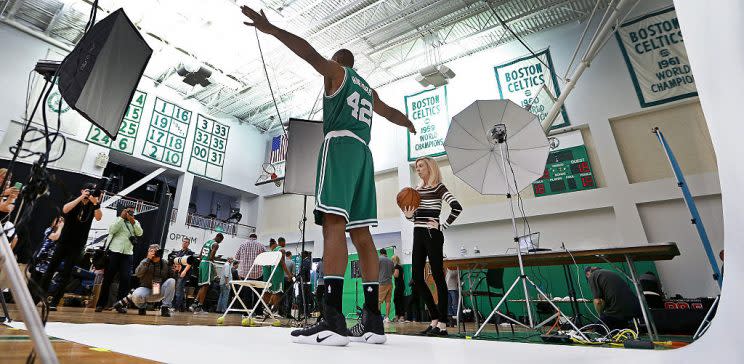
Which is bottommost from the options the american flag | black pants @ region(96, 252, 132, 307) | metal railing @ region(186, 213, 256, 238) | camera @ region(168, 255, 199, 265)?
black pants @ region(96, 252, 132, 307)

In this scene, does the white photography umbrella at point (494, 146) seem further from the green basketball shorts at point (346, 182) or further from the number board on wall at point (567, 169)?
the number board on wall at point (567, 169)

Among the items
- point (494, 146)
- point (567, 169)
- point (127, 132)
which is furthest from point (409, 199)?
point (127, 132)

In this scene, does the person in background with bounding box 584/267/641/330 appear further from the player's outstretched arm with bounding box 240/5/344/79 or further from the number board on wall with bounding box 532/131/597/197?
the number board on wall with bounding box 532/131/597/197

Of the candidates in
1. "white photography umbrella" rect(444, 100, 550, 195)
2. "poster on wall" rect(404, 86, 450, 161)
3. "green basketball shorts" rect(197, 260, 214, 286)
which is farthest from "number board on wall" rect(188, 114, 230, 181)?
"white photography umbrella" rect(444, 100, 550, 195)

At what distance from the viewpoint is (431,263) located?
2918 mm

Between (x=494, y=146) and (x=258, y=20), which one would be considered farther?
(x=494, y=146)

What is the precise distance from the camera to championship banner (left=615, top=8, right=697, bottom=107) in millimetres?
8047

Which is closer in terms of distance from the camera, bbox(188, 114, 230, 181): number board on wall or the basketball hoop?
bbox(188, 114, 230, 181): number board on wall

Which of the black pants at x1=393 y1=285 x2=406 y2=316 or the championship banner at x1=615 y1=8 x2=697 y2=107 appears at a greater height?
the championship banner at x1=615 y1=8 x2=697 y2=107

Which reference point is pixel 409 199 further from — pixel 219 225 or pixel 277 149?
pixel 277 149

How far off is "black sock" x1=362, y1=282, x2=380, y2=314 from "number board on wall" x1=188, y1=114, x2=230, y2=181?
1272 cm

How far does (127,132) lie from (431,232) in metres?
11.9

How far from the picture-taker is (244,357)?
3.37 feet

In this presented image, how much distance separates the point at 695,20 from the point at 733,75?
189 mm
